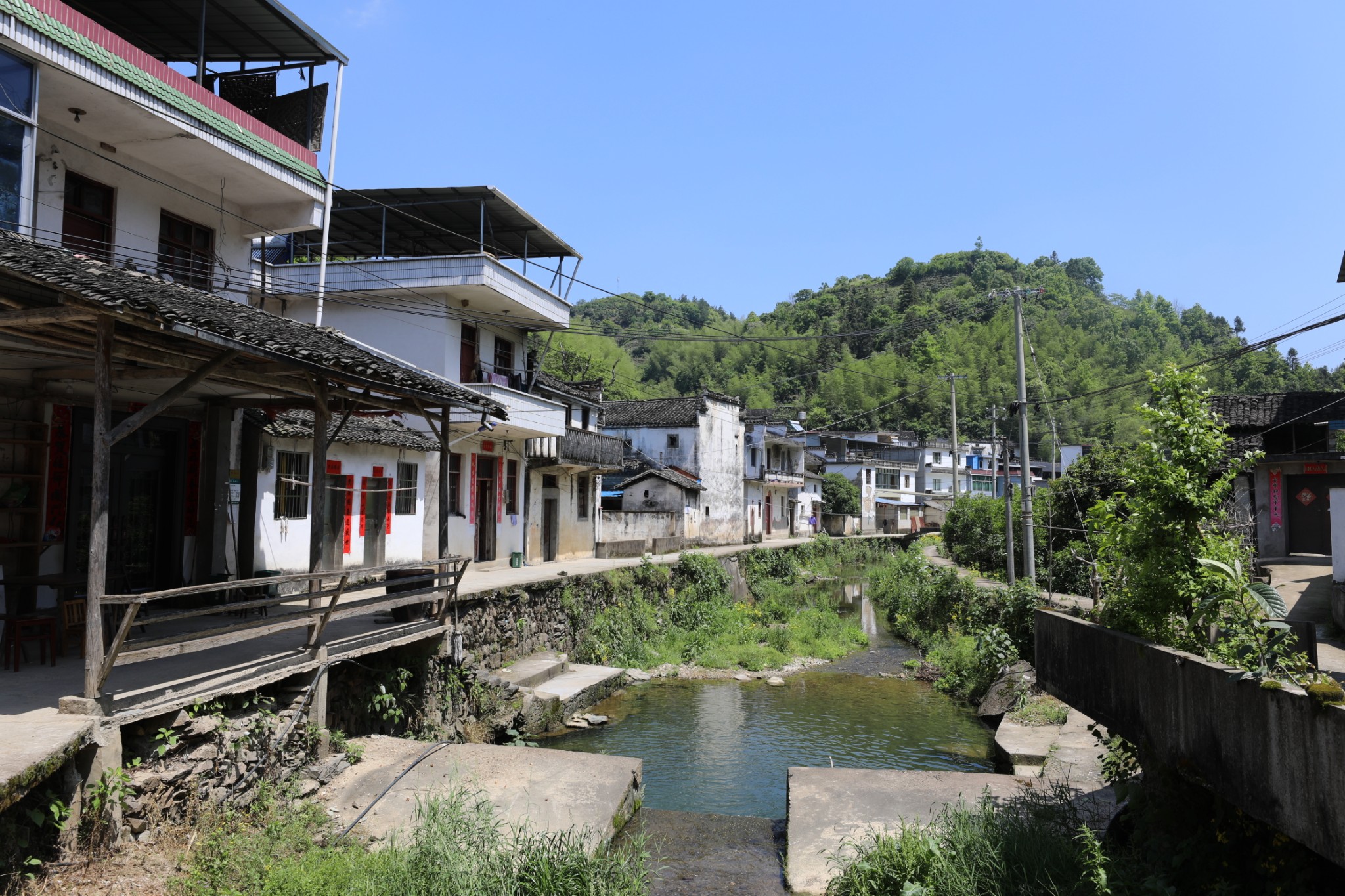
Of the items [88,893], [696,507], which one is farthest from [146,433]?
[696,507]

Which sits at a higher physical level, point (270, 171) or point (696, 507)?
point (270, 171)

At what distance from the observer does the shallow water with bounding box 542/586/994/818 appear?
11.6 meters

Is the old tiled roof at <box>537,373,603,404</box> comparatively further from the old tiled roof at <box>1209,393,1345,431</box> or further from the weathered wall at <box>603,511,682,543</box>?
the old tiled roof at <box>1209,393,1345,431</box>

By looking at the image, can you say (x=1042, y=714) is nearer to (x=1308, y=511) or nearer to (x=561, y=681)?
(x=561, y=681)

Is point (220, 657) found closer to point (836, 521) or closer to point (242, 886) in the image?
point (242, 886)

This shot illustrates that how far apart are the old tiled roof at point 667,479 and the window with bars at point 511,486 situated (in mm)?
12888

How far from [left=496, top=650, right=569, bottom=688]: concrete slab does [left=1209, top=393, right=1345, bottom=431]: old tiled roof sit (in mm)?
19659

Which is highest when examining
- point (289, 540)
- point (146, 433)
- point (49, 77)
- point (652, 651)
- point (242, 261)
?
point (49, 77)

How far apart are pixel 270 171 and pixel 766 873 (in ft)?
42.7

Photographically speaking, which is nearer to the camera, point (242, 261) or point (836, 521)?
point (242, 261)

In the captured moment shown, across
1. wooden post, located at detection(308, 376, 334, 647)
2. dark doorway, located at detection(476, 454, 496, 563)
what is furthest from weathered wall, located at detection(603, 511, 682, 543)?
wooden post, located at detection(308, 376, 334, 647)

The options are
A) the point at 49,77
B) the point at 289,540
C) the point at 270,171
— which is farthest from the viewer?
the point at 289,540

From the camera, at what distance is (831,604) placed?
29.3m

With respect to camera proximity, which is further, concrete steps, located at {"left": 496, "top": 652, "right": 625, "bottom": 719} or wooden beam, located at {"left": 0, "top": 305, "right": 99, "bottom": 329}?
concrete steps, located at {"left": 496, "top": 652, "right": 625, "bottom": 719}
